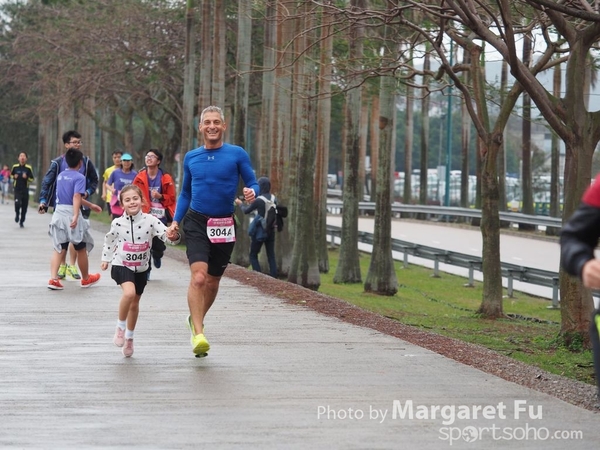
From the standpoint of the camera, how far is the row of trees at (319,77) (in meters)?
14.3

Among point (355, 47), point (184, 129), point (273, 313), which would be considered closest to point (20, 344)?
point (273, 313)

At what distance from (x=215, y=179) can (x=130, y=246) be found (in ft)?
3.25

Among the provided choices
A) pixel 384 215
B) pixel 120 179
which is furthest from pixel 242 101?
pixel 120 179

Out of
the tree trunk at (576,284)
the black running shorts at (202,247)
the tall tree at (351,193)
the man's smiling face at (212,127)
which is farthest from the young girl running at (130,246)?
the tall tree at (351,193)

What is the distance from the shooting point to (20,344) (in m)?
12.1

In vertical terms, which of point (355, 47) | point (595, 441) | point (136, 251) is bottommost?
point (595, 441)

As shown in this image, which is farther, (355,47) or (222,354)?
(355,47)

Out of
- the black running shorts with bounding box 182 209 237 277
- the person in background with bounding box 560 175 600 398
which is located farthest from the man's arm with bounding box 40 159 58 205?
the person in background with bounding box 560 175 600 398

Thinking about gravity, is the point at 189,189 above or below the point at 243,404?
above

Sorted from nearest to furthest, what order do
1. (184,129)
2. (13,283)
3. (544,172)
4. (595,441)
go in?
(595,441) < (13,283) < (184,129) < (544,172)

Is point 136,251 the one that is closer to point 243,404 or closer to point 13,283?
point 243,404

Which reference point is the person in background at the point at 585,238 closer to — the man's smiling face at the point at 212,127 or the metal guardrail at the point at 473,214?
the man's smiling face at the point at 212,127

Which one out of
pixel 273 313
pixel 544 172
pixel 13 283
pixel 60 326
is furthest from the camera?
pixel 544 172

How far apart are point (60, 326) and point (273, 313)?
258 centimetres
